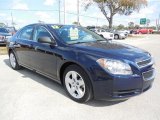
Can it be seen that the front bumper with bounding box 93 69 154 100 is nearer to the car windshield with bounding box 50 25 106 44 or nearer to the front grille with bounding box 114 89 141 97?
the front grille with bounding box 114 89 141 97

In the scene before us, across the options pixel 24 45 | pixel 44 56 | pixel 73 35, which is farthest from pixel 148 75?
pixel 24 45

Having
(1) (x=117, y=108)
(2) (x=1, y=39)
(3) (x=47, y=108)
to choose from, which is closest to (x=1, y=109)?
(3) (x=47, y=108)

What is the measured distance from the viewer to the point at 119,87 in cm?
352

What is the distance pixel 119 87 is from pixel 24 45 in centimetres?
319

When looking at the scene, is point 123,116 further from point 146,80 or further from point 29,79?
point 29,79

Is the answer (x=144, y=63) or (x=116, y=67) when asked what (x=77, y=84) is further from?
(x=144, y=63)

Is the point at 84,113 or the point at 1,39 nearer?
the point at 84,113

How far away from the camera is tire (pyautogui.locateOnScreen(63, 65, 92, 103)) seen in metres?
3.82

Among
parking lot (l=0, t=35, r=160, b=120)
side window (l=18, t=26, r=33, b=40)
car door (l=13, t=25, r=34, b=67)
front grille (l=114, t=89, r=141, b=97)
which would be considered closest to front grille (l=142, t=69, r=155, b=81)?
front grille (l=114, t=89, r=141, b=97)

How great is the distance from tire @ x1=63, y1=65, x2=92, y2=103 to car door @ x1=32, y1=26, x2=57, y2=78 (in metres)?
0.43

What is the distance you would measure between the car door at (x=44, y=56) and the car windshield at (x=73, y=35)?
25 cm

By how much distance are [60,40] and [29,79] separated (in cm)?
178

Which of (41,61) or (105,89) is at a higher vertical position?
(41,61)

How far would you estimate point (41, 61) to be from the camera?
5.01m
